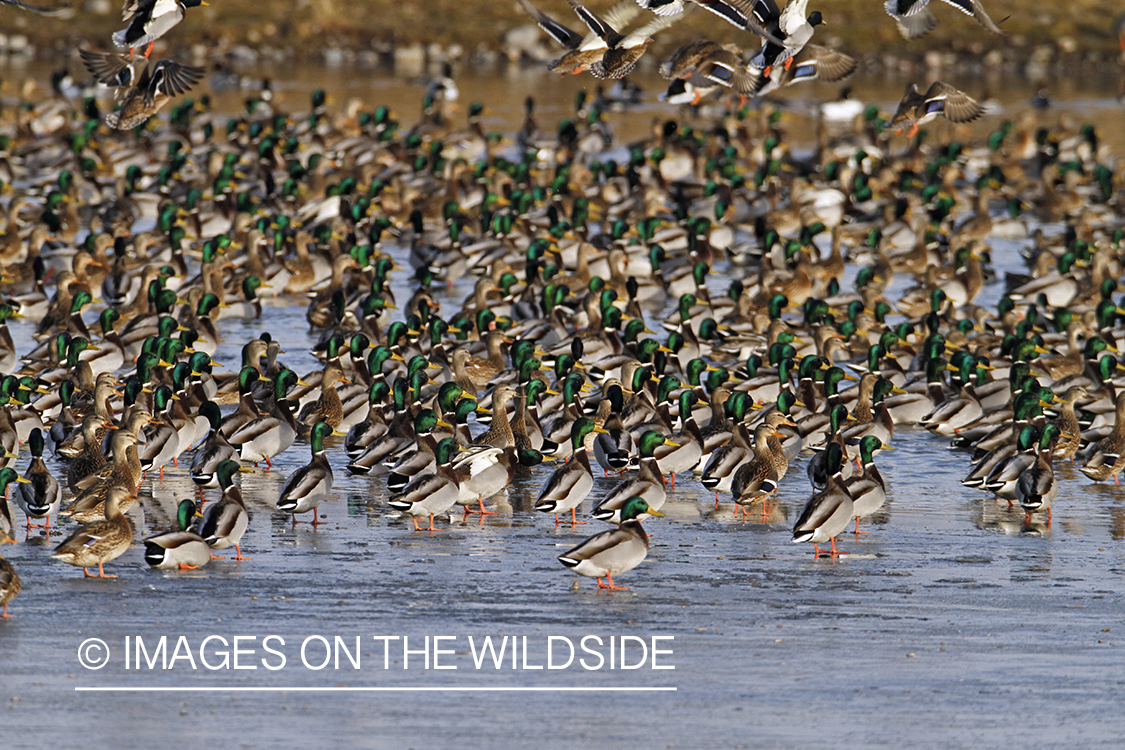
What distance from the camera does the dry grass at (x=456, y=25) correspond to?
5853 centimetres

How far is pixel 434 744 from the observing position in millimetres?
10031

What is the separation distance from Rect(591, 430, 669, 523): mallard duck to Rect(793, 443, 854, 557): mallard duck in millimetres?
1277

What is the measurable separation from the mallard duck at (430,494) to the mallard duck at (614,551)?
1.79m

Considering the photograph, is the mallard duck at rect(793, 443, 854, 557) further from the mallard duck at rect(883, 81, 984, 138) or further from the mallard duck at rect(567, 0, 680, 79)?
the mallard duck at rect(883, 81, 984, 138)

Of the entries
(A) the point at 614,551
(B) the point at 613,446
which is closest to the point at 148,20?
(B) the point at 613,446

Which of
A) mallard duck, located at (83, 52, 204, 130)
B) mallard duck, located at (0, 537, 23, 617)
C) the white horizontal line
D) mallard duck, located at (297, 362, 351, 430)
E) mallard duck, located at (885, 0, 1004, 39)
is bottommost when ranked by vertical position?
the white horizontal line

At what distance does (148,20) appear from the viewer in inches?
582

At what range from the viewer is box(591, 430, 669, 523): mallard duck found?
47.1 feet

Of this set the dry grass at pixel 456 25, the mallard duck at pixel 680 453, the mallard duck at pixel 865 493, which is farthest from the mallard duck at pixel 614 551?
the dry grass at pixel 456 25

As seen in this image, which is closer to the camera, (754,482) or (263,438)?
(754,482)

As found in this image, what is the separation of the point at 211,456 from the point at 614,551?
181 inches

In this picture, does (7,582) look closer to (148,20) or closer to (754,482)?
(148,20)

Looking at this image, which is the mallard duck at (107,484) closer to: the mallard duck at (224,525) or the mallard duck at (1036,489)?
the mallard duck at (224,525)

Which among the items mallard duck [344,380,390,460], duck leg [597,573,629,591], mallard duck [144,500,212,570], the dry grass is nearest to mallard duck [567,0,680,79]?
mallard duck [344,380,390,460]
